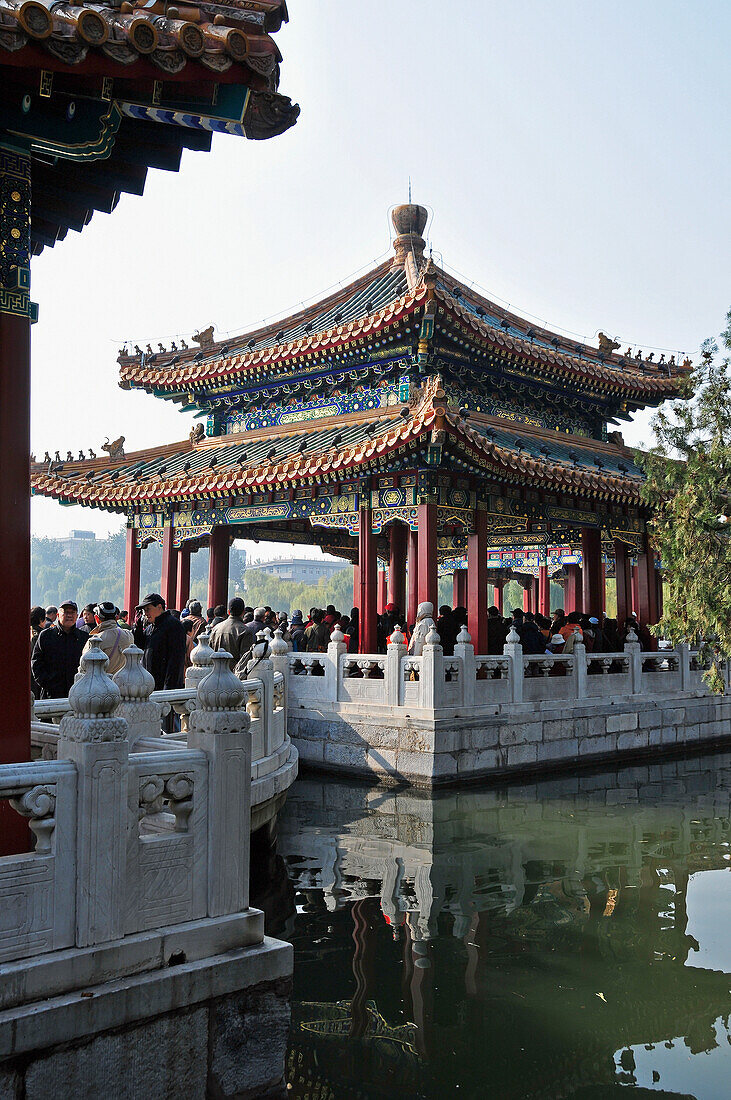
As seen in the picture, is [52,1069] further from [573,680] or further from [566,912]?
[573,680]

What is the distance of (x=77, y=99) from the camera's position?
4293 millimetres

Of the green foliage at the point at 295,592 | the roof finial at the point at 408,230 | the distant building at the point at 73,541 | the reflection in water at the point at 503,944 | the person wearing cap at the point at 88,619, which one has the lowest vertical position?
the reflection in water at the point at 503,944

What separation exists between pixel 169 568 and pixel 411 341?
6623mm

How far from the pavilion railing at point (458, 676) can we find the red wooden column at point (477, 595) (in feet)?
1.88

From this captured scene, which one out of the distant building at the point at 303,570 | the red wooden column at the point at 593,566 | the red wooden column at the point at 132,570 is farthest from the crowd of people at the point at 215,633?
the distant building at the point at 303,570

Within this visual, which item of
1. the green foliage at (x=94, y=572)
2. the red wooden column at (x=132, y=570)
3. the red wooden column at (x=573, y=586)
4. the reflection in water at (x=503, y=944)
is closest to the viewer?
the reflection in water at (x=503, y=944)

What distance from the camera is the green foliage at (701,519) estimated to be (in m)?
11.8

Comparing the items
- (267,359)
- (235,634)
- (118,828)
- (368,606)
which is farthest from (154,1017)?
(267,359)

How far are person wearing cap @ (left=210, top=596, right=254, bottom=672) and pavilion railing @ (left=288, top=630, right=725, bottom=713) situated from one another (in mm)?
2152

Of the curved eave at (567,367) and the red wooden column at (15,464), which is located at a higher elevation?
the curved eave at (567,367)

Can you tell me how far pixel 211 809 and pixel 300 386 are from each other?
1311cm

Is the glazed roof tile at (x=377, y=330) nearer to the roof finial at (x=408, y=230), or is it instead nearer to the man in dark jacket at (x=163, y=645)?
the roof finial at (x=408, y=230)

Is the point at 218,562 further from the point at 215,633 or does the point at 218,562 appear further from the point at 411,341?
the point at 215,633

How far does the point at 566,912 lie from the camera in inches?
Answer: 273
